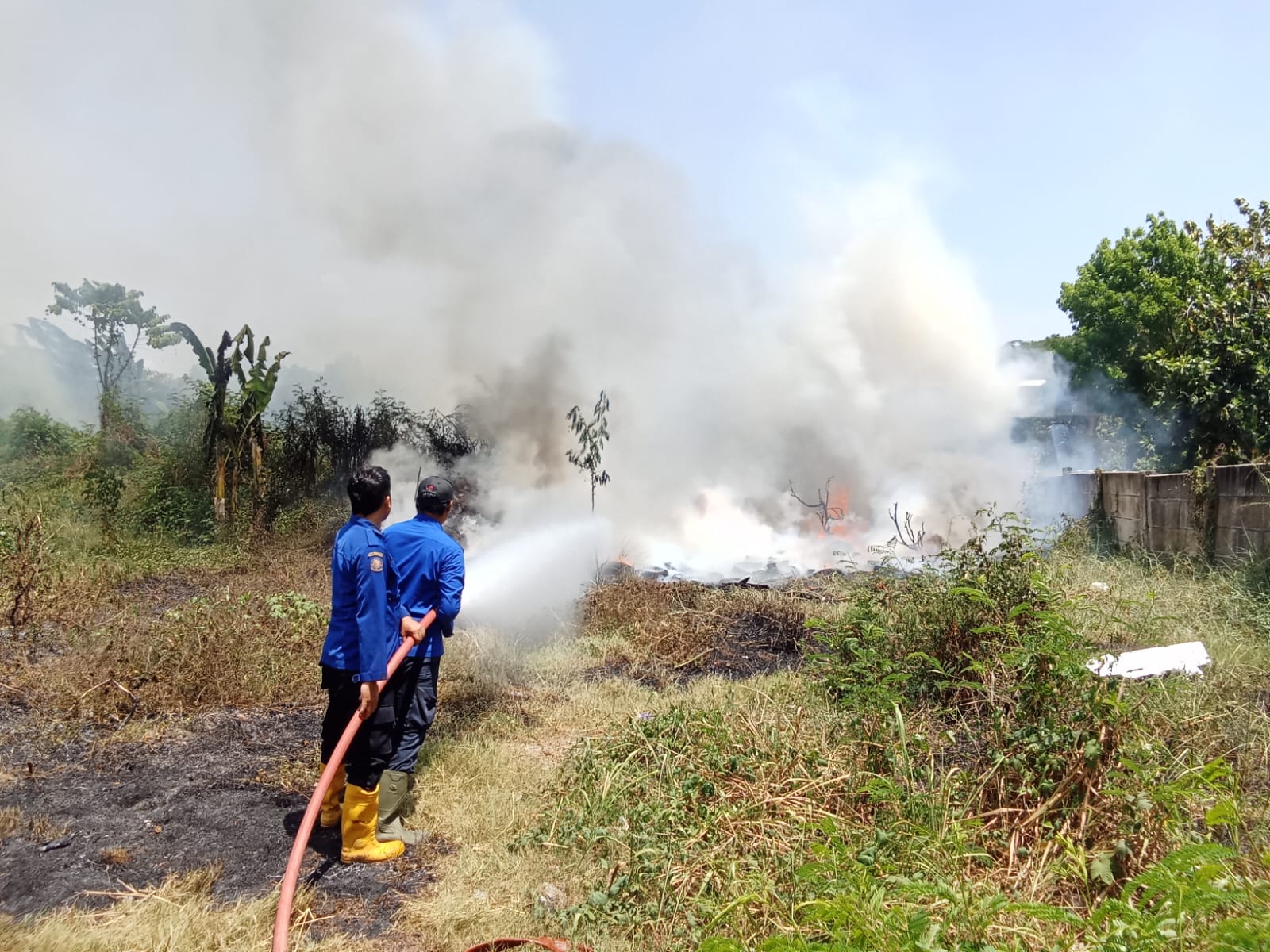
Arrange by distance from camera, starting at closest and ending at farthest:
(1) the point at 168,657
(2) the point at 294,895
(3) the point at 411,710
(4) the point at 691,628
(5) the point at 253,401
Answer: (2) the point at 294,895, (3) the point at 411,710, (1) the point at 168,657, (4) the point at 691,628, (5) the point at 253,401

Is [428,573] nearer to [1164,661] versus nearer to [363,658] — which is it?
[363,658]

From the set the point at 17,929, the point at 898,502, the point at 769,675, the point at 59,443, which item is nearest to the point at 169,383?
the point at 59,443

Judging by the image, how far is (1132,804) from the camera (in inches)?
120

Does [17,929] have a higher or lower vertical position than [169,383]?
lower

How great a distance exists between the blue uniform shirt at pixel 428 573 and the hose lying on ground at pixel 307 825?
0.32 feet

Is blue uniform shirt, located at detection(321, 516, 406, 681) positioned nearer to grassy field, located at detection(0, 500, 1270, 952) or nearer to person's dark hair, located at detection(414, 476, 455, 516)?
person's dark hair, located at detection(414, 476, 455, 516)

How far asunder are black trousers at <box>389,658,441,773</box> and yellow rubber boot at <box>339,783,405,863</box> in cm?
24

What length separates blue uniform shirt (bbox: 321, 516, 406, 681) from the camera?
3711 mm

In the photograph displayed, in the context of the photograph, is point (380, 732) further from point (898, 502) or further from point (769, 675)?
point (898, 502)

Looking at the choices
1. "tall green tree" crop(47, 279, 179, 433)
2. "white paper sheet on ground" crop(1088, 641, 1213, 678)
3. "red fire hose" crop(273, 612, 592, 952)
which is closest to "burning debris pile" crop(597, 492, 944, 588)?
"white paper sheet on ground" crop(1088, 641, 1213, 678)

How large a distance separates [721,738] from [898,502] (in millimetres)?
13124

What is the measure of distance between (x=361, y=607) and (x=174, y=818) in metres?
1.41

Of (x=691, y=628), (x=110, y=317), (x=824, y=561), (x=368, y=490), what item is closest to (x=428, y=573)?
Answer: (x=368, y=490)

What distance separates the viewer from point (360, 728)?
3.83 meters
